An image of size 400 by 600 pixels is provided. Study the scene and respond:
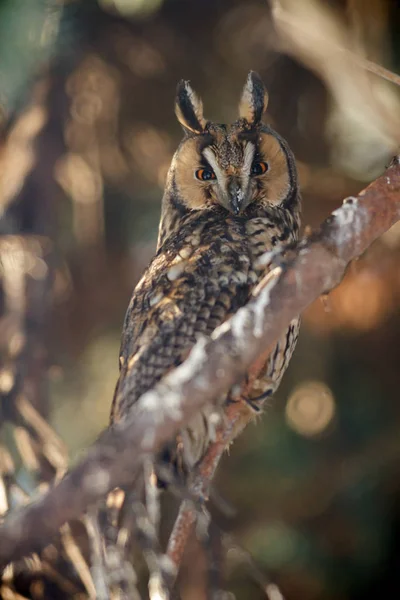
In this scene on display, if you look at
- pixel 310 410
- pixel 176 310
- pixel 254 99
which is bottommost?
pixel 310 410

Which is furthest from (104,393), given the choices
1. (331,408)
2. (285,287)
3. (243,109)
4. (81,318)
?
(285,287)

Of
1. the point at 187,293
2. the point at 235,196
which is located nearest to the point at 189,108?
the point at 235,196

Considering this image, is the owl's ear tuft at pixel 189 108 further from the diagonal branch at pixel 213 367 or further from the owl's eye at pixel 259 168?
the diagonal branch at pixel 213 367

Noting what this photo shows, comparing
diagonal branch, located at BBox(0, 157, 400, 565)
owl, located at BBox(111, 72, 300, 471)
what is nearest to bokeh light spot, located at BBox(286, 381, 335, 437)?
owl, located at BBox(111, 72, 300, 471)

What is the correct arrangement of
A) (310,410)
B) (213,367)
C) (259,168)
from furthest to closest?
(310,410)
(259,168)
(213,367)

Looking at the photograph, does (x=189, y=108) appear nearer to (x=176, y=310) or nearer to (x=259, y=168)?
(x=259, y=168)

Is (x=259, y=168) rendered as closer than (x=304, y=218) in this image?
Yes
